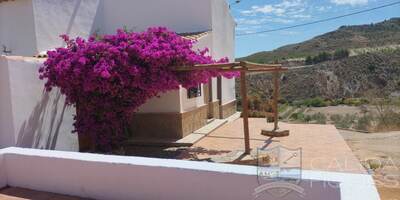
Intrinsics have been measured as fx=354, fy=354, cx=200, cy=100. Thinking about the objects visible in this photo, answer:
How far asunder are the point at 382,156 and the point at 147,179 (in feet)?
26.1

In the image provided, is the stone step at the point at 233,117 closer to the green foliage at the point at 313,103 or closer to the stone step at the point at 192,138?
the stone step at the point at 192,138

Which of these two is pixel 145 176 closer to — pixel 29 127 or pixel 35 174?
pixel 35 174

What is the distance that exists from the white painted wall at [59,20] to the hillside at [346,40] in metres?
43.6

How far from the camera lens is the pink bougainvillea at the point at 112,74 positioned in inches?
334

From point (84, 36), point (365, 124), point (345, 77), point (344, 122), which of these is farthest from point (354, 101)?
point (84, 36)

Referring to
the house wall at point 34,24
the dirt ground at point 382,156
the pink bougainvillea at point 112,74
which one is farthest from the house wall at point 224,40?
the pink bougainvillea at point 112,74

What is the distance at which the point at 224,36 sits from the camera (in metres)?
18.5

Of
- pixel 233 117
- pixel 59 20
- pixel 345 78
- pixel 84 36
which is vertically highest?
pixel 59 20

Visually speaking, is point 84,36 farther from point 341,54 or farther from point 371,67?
point 341,54

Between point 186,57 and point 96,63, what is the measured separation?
2.32 meters

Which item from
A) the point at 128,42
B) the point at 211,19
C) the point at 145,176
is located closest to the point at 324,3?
the point at 211,19

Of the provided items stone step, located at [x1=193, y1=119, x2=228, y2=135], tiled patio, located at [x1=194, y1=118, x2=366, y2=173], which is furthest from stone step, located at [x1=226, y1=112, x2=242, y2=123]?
tiled patio, located at [x1=194, y1=118, x2=366, y2=173]

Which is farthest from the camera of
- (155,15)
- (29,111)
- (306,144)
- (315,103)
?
(315,103)

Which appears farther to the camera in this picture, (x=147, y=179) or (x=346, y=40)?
(x=346, y=40)
